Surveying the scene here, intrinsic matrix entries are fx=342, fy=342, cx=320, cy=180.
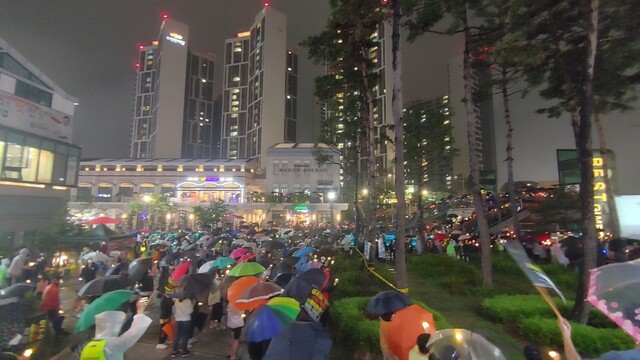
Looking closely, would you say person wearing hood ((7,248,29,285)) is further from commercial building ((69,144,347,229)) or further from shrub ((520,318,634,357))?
commercial building ((69,144,347,229))

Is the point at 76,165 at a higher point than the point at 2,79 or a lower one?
lower

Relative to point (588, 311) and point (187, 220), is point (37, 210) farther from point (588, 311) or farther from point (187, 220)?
point (187, 220)

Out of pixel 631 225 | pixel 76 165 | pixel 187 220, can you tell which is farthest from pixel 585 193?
pixel 187 220

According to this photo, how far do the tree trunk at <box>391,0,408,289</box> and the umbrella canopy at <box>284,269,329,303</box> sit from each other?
2403 millimetres

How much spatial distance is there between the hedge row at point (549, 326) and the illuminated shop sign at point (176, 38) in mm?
129969

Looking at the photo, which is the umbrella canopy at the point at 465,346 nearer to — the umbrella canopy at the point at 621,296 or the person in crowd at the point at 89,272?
the umbrella canopy at the point at 621,296

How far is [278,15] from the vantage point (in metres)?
106

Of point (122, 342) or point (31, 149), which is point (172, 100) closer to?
point (31, 149)

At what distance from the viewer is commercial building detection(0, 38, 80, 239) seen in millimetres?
21312

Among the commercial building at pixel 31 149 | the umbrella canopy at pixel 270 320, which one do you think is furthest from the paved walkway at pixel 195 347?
the commercial building at pixel 31 149

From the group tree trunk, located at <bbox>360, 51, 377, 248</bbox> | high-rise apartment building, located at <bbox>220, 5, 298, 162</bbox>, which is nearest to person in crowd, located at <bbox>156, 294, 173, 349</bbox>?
tree trunk, located at <bbox>360, 51, 377, 248</bbox>

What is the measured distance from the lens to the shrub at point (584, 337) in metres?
5.99

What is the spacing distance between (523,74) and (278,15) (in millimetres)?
105502

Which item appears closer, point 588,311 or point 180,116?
point 588,311
